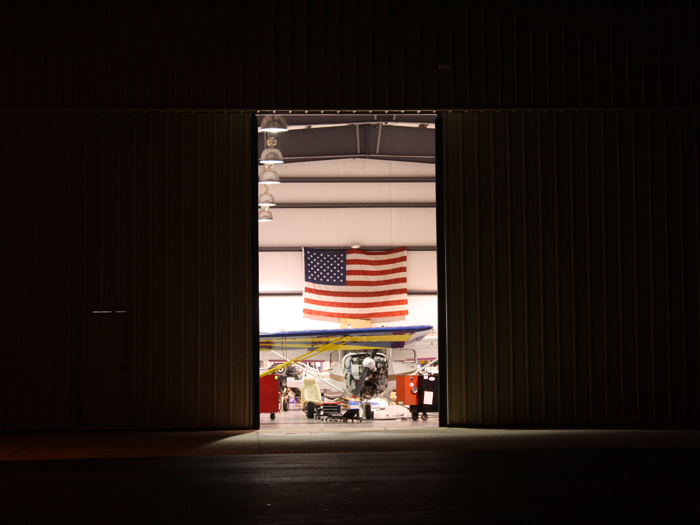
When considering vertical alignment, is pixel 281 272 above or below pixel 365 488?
above

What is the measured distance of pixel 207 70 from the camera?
10.6 m

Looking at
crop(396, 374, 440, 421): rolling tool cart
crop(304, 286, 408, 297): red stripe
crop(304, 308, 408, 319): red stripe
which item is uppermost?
crop(304, 286, 408, 297): red stripe

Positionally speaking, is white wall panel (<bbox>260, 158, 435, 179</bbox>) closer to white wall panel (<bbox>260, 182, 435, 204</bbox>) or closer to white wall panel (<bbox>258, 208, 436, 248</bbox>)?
white wall panel (<bbox>260, 182, 435, 204</bbox>)

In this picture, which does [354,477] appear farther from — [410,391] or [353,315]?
[353,315]

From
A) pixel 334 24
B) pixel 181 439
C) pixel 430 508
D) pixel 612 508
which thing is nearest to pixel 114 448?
pixel 181 439

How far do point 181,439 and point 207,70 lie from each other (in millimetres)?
5631

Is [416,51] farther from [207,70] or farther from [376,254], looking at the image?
[376,254]

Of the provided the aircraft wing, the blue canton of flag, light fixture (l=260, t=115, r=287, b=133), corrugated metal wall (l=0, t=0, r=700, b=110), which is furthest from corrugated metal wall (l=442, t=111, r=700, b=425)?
the blue canton of flag

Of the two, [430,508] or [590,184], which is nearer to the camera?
[430,508]

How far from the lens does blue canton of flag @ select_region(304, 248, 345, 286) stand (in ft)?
90.2

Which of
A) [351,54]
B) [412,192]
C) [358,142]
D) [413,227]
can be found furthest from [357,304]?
[351,54]

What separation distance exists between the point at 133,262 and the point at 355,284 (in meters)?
16.9

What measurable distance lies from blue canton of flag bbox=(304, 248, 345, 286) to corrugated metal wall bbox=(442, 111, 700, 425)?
16.5 m

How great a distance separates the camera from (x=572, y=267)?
438 inches
